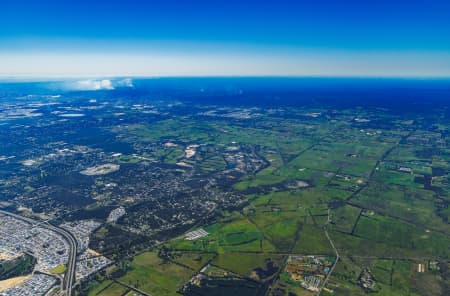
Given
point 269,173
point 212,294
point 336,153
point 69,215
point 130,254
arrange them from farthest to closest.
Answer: point 336,153 < point 269,173 < point 69,215 < point 130,254 < point 212,294

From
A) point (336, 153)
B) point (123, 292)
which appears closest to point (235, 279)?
point (123, 292)

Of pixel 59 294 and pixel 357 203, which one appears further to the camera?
pixel 357 203

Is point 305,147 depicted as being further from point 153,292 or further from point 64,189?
point 153,292

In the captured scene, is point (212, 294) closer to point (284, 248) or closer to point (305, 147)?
point (284, 248)

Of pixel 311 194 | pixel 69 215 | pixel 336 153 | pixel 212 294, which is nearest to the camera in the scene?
pixel 212 294

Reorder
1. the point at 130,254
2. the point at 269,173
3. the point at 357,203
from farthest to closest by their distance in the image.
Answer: the point at 269,173
the point at 357,203
the point at 130,254

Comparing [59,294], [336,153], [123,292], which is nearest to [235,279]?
[123,292]
